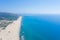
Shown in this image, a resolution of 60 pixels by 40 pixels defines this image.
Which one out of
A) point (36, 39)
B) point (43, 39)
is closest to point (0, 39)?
point (36, 39)

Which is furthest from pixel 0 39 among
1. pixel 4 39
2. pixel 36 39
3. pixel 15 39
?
pixel 36 39

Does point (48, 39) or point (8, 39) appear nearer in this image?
point (8, 39)

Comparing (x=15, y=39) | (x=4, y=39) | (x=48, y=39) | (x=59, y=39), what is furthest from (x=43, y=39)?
(x=4, y=39)

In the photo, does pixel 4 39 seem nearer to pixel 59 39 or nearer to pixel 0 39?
pixel 0 39

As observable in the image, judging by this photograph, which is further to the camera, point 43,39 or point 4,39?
point 43,39

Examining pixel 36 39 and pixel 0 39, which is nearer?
pixel 0 39

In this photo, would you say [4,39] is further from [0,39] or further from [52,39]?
[52,39]

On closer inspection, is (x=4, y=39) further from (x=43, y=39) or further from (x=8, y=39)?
(x=43, y=39)
